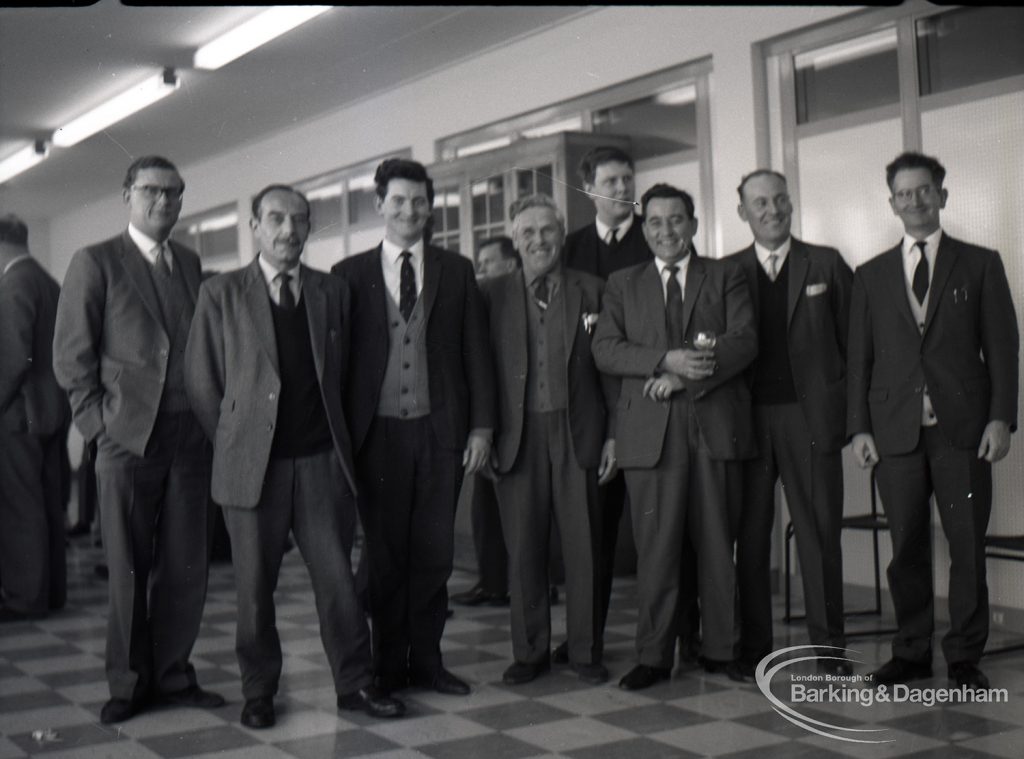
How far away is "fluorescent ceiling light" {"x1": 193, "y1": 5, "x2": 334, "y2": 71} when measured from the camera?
130 inches

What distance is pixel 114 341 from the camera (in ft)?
9.92

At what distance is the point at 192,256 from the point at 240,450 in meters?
0.57

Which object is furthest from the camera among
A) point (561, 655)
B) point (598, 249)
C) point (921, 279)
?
point (598, 249)

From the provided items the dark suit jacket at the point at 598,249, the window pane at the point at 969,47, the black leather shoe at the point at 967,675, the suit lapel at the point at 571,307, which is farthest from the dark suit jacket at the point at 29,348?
the window pane at the point at 969,47

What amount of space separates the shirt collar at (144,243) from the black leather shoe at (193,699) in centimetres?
122

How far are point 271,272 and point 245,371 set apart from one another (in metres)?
0.28

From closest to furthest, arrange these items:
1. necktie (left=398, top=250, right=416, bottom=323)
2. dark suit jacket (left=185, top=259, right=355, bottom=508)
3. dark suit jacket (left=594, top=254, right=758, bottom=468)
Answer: dark suit jacket (left=185, top=259, right=355, bottom=508) < necktie (left=398, top=250, right=416, bottom=323) < dark suit jacket (left=594, top=254, right=758, bottom=468)

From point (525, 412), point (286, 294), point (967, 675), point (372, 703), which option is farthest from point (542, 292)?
point (967, 675)

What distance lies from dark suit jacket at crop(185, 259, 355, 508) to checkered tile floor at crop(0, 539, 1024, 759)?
63cm

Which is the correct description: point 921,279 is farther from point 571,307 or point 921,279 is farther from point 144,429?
point 144,429

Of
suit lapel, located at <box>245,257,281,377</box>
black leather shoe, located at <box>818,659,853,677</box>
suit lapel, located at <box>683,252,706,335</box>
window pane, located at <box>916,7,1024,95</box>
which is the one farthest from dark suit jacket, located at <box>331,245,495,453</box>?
window pane, located at <box>916,7,1024,95</box>

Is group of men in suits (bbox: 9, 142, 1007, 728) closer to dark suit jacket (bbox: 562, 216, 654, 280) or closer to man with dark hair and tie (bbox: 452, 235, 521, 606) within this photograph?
dark suit jacket (bbox: 562, 216, 654, 280)

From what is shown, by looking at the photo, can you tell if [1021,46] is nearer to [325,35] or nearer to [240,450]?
[325,35]

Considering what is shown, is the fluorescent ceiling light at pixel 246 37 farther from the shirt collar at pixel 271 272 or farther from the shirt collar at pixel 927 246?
the shirt collar at pixel 927 246
